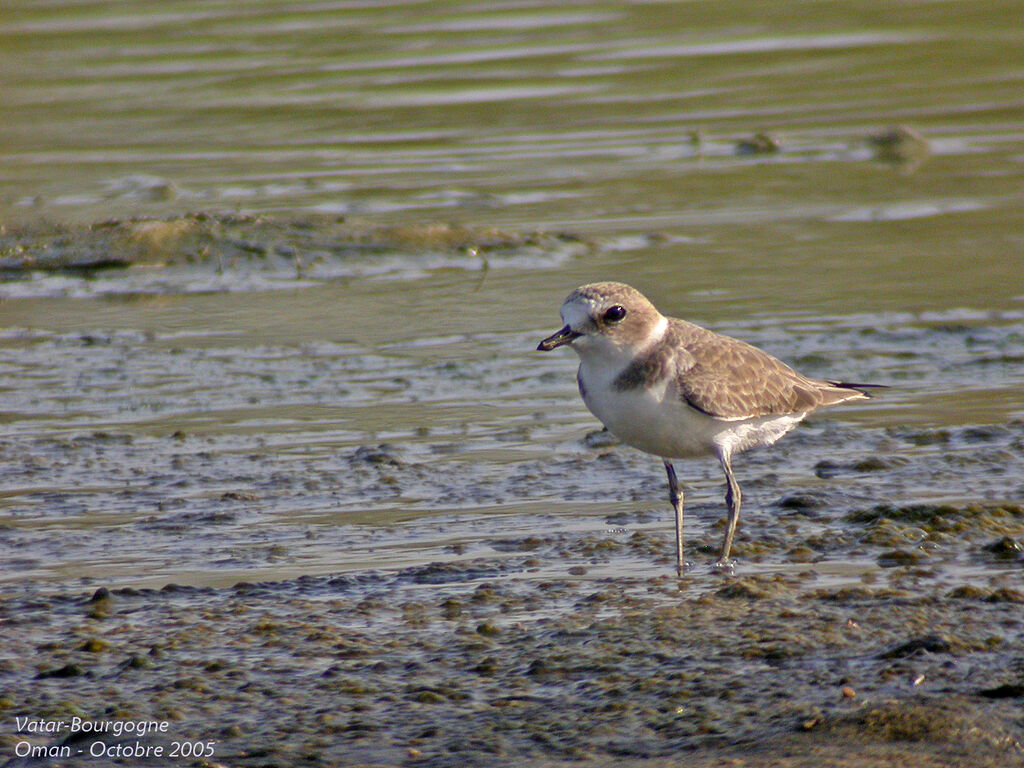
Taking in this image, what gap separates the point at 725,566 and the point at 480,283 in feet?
16.1

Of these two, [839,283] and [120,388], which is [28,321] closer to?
[120,388]

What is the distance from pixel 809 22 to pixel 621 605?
1627 cm

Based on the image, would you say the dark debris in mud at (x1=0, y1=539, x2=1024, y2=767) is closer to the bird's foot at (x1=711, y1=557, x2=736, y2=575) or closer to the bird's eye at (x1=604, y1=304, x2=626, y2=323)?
the bird's foot at (x1=711, y1=557, x2=736, y2=575)

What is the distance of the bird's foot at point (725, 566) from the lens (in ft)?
17.9

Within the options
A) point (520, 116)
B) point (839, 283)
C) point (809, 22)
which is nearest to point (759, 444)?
point (839, 283)

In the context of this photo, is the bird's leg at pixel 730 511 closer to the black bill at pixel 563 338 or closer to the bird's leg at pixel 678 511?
the bird's leg at pixel 678 511

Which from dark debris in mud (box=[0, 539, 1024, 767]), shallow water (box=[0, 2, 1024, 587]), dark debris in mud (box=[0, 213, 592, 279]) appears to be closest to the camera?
dark debris in mud (box=[0, 539, 1024, 767])

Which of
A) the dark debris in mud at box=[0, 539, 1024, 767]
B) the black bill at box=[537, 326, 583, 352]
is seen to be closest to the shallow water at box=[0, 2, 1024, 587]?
the dark debris in mud at box=[0, 539, 1024, 767]

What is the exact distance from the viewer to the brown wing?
224 inches

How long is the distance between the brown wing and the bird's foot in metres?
0.57

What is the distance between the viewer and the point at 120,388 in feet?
27.1

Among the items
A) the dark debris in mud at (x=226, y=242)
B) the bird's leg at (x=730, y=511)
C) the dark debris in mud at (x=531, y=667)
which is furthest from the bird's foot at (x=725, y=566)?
the dark debris in mud at (x=226, y=242)

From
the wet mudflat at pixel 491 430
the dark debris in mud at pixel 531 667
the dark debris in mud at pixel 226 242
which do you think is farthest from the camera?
the dark debris in mud at pixel 226 242

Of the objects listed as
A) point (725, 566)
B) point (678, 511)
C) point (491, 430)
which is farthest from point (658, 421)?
point (491, 430)
